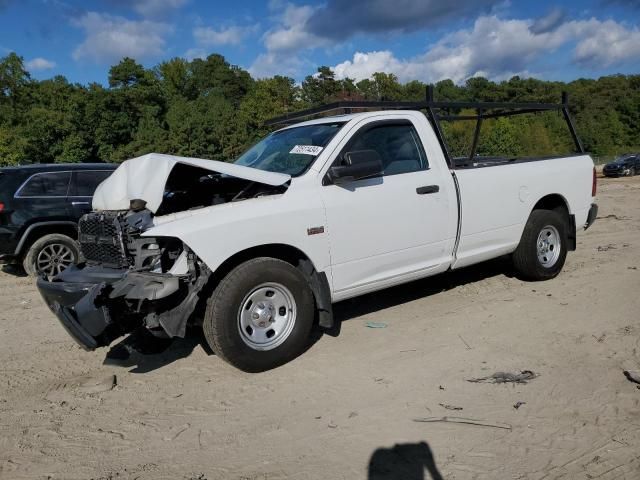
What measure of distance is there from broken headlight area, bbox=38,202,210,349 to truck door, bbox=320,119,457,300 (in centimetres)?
125

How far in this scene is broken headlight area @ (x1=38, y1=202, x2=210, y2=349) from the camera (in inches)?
148

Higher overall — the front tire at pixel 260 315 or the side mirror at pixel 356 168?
the side mirror at pixel 356 168

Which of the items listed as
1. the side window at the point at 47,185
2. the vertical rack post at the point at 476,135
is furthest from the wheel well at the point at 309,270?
the side window at the point at 47,185

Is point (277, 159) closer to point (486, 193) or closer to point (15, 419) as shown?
point (486, 193)

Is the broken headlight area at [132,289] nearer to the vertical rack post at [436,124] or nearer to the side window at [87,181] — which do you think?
the vertical rack post at [436,124]

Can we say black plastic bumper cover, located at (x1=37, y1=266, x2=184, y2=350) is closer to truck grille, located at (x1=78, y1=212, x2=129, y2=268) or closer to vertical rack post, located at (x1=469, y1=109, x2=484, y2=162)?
truck grille, located at (x1=78, y1=212, x2=129, y2=268)

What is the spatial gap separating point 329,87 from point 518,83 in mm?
29536

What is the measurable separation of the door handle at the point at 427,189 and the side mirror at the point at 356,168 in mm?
621

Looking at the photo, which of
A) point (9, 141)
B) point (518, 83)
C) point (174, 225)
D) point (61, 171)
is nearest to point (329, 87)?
point (518, 83)

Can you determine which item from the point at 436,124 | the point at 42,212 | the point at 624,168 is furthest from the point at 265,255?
the point at 624,168

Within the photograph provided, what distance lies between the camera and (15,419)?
375 cm

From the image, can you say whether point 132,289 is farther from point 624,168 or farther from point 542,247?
point 624,168

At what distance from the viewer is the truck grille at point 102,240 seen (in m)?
4.13

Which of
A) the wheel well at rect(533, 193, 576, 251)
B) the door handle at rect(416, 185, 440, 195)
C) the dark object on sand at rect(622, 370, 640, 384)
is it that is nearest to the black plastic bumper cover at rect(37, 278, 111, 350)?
the door handle at rect(416, 185, 440, 195)
